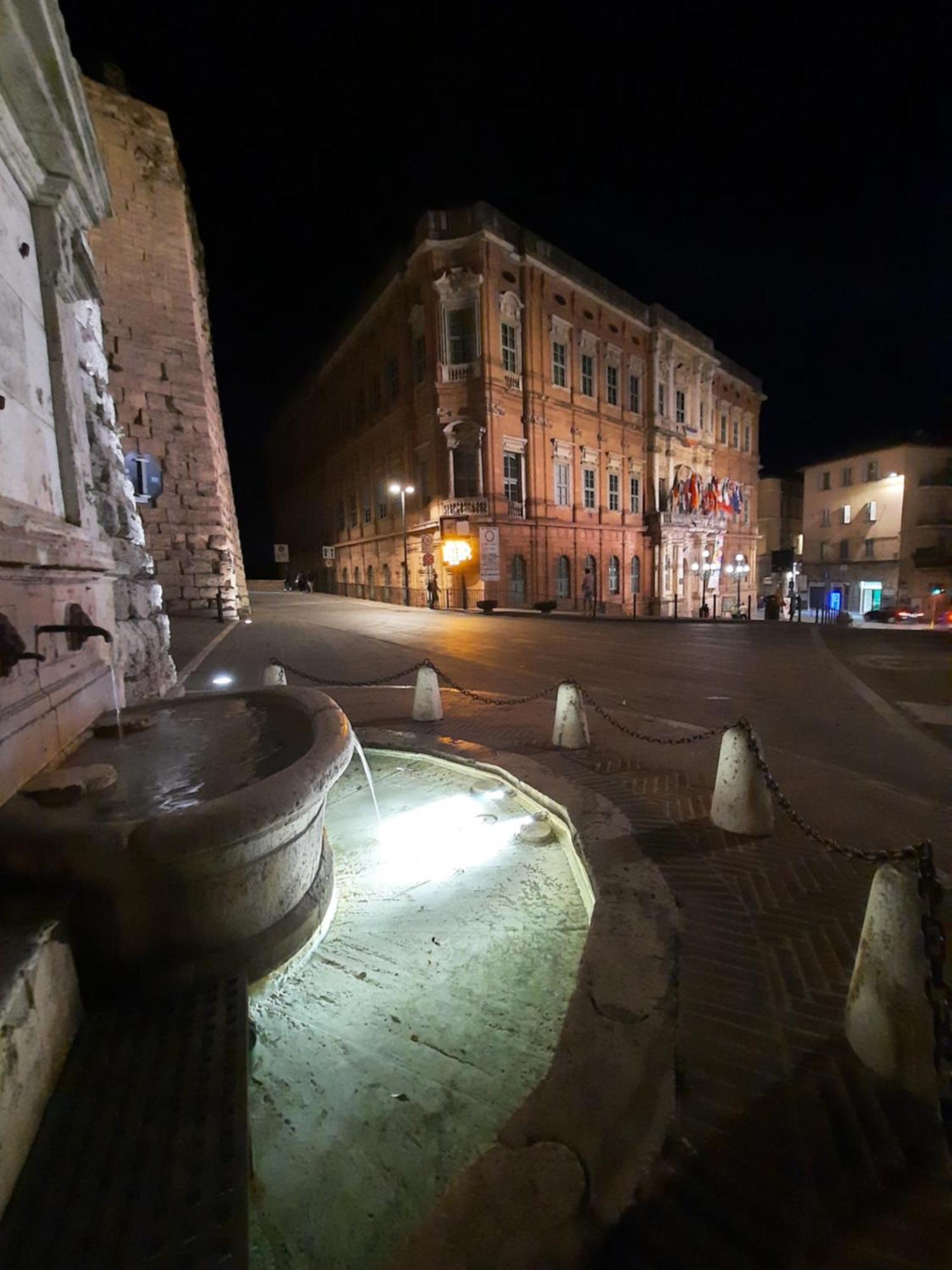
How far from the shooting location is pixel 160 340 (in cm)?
1443

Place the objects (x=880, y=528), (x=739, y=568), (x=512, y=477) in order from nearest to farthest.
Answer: (x=512, y=477)
(x=880, y=528)
(x=739, y=568)

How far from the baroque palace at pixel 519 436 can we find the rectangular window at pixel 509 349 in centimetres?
9

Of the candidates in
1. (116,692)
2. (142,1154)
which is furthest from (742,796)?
(116,692)

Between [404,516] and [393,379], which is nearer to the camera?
[404,516]

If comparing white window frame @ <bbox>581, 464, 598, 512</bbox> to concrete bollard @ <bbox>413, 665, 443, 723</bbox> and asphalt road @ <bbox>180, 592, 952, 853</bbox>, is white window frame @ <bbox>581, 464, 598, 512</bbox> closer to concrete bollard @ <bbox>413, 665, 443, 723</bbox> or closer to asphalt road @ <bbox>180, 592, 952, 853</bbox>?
asphalt road @ <bbox>180, 592, 952, 853</bbox>

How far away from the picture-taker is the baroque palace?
26344 millimetres

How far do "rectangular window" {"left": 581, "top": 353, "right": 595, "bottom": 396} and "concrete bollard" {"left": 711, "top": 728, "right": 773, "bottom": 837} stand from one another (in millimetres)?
30634

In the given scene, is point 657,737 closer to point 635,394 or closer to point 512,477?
point 512,477

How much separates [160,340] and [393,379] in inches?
699

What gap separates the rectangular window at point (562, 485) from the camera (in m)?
29.9

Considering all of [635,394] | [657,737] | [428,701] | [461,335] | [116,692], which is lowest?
[657,737]

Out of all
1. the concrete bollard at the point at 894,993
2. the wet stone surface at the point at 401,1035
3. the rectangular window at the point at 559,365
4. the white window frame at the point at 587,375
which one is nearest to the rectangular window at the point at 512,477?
the rectangular window at the point at 559,365

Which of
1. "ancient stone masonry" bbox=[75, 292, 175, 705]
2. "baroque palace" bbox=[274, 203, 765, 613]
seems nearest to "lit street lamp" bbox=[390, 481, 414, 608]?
"baroque palace" bbox=[274, 203, 765, 613]

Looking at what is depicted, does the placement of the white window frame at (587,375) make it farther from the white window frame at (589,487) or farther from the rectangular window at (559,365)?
the white window frame at (589,487)
